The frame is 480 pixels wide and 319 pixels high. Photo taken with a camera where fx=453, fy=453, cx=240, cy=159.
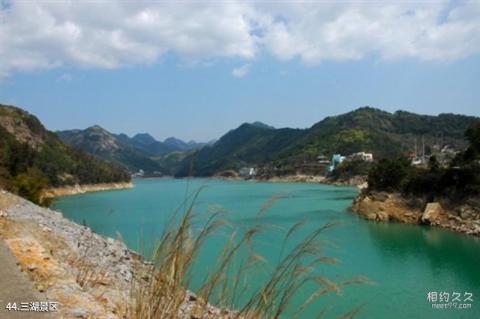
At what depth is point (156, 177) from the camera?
567 feet

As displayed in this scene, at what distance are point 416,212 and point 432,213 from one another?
1.98 m

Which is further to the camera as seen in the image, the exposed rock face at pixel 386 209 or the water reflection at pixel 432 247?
the exposed rock face at pixel 386 209

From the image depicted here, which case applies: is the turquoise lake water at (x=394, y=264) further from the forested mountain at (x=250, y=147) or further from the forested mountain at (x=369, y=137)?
the forested mountain at (x=250, y=147)

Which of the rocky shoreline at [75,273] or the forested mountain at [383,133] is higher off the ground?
the forested mountain at [383,133]

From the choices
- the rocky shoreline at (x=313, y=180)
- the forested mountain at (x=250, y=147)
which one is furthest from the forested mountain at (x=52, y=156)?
the forested mountain at (x=250, y=147)

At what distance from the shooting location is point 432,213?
28.6 metres

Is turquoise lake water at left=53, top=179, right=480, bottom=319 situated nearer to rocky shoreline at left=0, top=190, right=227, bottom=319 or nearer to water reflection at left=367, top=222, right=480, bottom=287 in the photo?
water reflection at left=367, top=222, right=480, bottom=287

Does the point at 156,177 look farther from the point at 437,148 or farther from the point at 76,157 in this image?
the point at 437,148

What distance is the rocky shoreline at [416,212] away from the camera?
26189 mm

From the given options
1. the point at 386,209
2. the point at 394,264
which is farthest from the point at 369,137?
the point at 394,264

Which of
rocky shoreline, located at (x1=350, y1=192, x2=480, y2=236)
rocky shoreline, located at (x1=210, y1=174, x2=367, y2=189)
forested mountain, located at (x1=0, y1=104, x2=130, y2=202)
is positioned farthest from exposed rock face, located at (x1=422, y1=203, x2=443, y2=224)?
forested mountain, located at (x1=0, y1=104, x2=130, y2=202)

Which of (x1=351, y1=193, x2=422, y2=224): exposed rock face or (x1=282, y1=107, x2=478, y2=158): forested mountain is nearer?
(x1=351, y1=193, x2=422, y2=224): exposed rock face

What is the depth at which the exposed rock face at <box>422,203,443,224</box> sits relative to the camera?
92.7 feet

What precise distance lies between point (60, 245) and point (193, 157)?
7.36 m
